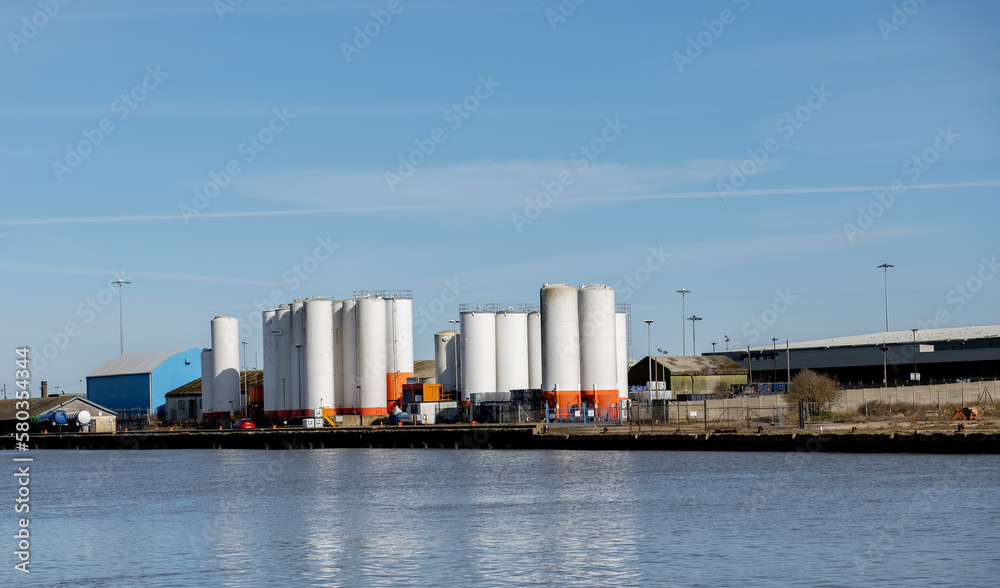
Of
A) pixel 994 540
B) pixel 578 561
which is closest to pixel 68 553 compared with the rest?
pixel 578 561

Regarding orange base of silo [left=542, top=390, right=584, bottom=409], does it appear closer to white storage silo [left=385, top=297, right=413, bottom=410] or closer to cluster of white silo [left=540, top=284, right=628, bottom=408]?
cluster of white silo [left=540, top=284, right=628, bottom=408]

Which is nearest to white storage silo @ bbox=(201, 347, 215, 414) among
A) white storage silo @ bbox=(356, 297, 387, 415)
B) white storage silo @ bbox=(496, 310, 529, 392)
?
white storage silo @ bbox=(356, 297, 387, 415)

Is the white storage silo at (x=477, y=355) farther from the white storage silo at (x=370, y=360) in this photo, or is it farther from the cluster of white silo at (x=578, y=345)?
the cluster of white silo at (x=578, y=345)

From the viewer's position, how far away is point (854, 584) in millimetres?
22984

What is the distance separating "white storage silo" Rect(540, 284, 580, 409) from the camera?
8219 centimetres

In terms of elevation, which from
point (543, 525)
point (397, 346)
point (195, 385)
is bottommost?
point (543, 525)

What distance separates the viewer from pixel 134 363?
122 metres

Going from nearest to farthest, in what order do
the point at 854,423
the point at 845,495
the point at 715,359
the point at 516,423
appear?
the point at 845,495 < the point at 854,423 < the point at 516,423 < the point at 715,359

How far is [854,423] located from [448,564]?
51723 mm

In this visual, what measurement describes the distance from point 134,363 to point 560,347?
191ft

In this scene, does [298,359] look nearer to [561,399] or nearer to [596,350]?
[561,399]

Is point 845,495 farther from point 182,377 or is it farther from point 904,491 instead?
point 182,377

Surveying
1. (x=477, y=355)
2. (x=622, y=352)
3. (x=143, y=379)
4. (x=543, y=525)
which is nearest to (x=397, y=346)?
(x=477, y=355)

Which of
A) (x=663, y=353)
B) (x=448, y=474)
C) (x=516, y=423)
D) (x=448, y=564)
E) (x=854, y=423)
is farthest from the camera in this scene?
(x=663, y=353)
